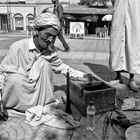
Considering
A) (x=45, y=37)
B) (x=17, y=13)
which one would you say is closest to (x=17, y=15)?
(x=17, y=13)

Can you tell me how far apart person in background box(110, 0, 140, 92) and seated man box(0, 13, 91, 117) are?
4.96 feet

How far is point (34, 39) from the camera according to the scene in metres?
3.04

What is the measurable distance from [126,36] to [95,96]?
60.9 inches

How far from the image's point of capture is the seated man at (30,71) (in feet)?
9.17

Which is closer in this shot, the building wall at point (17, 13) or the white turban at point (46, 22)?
the white turban at point (46, 22)

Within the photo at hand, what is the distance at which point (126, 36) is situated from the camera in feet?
13.0

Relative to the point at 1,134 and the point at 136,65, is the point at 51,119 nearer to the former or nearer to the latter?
the point at 1,134

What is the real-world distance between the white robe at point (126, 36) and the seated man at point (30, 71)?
4.97 ft

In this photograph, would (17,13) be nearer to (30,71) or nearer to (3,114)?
(30,71)

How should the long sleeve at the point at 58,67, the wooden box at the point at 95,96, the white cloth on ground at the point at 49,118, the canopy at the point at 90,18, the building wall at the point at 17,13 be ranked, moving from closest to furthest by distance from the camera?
1. the white cloth on ground at the point at 49,118
2. the wooden box at the point at 95,96
3. the long sleeve at the point at 58,67
4. the canopy at the point at 90,18
5. the building wall at the point at 17,13

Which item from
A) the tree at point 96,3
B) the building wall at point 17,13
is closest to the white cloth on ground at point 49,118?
→ the tree at point 96,3

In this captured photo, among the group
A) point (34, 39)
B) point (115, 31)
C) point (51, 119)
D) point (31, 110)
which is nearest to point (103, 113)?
point (51, 119)

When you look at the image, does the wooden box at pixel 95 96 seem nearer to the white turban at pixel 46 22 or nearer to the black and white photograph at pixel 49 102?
the black and white photograph at pixel 49 102

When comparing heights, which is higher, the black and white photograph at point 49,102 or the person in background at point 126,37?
the person in background at point 126,37
